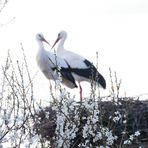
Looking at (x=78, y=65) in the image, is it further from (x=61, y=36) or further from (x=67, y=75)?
(x=61, y=36)

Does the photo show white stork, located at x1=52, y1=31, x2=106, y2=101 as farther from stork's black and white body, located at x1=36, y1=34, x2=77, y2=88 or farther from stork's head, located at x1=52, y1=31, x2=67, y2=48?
stork's head, located at x1=52, y1=31, x2=67, y2=48

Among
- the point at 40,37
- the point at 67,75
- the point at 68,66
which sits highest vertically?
the point at 40,37

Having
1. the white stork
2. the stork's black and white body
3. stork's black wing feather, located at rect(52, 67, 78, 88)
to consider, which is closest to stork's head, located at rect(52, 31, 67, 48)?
the white stork

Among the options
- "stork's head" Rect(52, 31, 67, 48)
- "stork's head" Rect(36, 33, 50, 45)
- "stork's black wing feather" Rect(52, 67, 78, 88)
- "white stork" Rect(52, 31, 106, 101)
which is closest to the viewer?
"stork's black wing feather" Rect(52, 67, 78, 88)

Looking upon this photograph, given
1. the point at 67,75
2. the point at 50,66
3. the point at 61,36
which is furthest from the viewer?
the point at 61,36

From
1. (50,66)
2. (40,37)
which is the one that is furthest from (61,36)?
(50,66)

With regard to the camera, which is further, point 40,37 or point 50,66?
point 40,37

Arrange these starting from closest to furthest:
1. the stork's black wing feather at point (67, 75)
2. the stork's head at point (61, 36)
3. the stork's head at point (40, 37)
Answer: the stork's black wing feather at point (67, 75) < the stork's head at point (40, 37) < the stork's head at point (61, 36)

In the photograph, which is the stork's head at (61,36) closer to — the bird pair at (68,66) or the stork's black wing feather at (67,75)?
the bird pair at (68,66)

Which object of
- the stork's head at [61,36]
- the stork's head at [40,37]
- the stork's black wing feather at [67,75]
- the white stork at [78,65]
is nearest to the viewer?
the stork's black wing feather at [67,75]

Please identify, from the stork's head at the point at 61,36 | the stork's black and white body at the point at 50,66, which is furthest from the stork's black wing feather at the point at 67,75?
the stork's head at the point at 61,36

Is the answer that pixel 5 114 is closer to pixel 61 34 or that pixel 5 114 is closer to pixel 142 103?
pixel 142 103

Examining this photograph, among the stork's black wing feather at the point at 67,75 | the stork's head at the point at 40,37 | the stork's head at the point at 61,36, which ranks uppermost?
the stork's head at the point at 61,36

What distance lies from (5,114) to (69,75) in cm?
714
